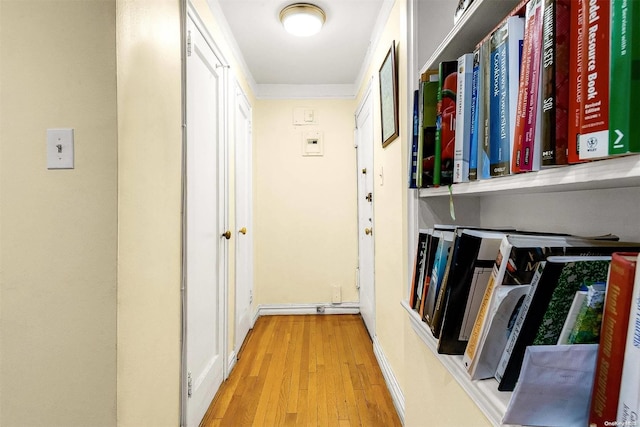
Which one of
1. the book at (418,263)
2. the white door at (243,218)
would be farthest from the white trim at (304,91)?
the book at (418,263)

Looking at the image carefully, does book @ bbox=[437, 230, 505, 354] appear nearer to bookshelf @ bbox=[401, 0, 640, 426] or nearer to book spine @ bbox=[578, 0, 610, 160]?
bookshelf @ bbox=[401, 0, 640, 426]

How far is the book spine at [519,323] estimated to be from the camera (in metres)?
0.50

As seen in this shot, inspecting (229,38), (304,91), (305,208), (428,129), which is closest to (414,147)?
(428,129)

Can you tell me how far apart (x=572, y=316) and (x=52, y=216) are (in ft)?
4.14

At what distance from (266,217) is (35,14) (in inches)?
99.9

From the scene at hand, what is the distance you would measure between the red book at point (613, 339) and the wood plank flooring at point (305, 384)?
1.51 metres

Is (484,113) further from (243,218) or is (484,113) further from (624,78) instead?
(243,218)

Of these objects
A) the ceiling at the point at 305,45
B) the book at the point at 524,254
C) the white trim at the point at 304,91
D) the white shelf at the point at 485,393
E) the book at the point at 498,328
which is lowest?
the white shelf at the point at 485,393

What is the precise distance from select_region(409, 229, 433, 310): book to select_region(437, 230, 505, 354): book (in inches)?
9.5

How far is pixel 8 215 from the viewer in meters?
0.96

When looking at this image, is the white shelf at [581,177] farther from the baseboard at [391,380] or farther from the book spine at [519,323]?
the baseboard at [391,380]

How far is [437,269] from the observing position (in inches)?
32.9

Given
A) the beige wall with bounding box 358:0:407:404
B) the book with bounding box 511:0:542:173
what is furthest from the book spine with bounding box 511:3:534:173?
the beige wall with bounding box 358:0:407:404

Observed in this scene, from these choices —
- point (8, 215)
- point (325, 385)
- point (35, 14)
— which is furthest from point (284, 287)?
point (35, 14)
